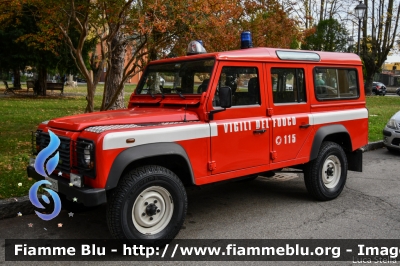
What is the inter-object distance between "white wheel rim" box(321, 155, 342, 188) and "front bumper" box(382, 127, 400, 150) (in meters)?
4.02

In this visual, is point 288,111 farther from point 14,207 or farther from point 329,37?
point 329,37

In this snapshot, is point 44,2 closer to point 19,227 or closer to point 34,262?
point 19,227

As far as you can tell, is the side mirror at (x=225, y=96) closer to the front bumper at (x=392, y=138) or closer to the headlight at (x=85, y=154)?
the headlight at (x=85, y=154)

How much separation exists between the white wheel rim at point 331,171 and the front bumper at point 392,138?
4.02 m

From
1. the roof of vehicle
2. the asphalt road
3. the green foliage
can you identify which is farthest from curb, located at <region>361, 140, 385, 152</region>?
the green foliage

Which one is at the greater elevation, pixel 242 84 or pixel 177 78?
pixel 177 78

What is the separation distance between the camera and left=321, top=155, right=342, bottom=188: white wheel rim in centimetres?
582

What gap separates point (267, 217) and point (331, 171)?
1.38 metres

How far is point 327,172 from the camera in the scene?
5859 mm

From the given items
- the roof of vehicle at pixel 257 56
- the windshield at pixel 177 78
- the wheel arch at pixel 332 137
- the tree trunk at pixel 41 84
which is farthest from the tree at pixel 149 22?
the tree trunk at pixel 41 84

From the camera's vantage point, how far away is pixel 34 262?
12.9ft

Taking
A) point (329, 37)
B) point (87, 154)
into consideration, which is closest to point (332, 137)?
point (87, 154)

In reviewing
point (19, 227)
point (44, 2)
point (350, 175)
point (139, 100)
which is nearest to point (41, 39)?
point (44, 2)

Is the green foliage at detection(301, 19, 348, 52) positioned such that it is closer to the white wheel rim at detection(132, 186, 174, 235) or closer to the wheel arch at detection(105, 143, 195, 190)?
the wheel arch at detection(105, 143, 195, 190)
